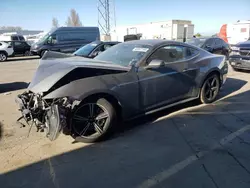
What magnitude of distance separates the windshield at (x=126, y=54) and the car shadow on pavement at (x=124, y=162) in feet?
4.01

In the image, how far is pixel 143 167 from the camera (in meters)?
2.96

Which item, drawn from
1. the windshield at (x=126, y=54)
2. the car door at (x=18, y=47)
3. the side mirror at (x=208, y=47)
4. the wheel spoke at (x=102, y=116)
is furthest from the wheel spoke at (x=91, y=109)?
the car door at (x=18, y=47)

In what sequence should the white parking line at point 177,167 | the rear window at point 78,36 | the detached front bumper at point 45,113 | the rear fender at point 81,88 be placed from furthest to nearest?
the rear window at point 78,36
the rear fender at point 81,88
the detached front bumper at point 45,113
the white parking line at point 177,167

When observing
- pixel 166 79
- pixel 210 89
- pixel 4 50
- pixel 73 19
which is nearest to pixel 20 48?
pixel 4 50

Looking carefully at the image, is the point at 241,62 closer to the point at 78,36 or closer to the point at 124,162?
the point at 124,162

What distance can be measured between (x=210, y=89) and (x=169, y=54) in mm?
1599

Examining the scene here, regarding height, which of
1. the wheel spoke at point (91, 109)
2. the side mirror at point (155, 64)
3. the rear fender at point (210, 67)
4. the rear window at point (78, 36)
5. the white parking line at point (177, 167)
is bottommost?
the white parking line at point (177, 167)

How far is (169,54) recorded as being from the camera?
4.53m

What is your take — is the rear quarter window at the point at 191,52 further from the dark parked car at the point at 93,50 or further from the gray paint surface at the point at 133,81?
the dark parked car at the point at 93,50

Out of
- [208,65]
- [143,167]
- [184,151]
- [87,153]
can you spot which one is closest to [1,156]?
[87,153]

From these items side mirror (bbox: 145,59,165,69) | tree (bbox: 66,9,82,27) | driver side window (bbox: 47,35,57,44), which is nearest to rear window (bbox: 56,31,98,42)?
driver side window (bbox: 47,35,57,44)

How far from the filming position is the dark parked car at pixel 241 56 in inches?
337

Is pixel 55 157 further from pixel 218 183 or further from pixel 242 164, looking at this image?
pixel 242 164

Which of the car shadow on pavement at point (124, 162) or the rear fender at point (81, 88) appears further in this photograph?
the rear fender at point (81, 88)
